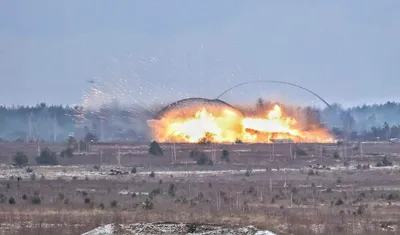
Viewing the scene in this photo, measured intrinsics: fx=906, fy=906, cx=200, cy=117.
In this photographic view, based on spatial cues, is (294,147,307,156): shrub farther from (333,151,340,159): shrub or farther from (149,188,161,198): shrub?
(149,188,161,198): shrub

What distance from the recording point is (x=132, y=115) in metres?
126

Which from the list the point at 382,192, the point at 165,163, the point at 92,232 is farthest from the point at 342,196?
the point at 165,163

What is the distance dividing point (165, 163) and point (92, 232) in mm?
61162

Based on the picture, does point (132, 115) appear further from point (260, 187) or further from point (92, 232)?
point (92, 232)

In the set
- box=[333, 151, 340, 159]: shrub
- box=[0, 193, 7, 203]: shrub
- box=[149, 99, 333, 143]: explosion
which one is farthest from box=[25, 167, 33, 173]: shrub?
box=[149, 99, 333, 143]: explosion

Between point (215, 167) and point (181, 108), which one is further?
point (181, 108)

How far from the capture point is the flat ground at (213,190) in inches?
1774

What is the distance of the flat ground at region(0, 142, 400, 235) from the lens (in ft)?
148

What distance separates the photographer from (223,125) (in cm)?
13112

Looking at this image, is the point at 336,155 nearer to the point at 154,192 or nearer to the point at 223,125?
the point at 223,125

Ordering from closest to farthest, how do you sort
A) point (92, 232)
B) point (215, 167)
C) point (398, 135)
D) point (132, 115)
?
point (92, 232), point (215, 167), point (132, 115), point (398, 135)

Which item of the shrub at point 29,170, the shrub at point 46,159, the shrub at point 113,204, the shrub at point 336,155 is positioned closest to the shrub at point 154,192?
the shrub at point 113,204

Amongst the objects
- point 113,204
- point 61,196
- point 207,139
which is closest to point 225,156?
point 207,139

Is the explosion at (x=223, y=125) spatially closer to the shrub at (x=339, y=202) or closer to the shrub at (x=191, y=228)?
the shrub at (x=339, y=202)
